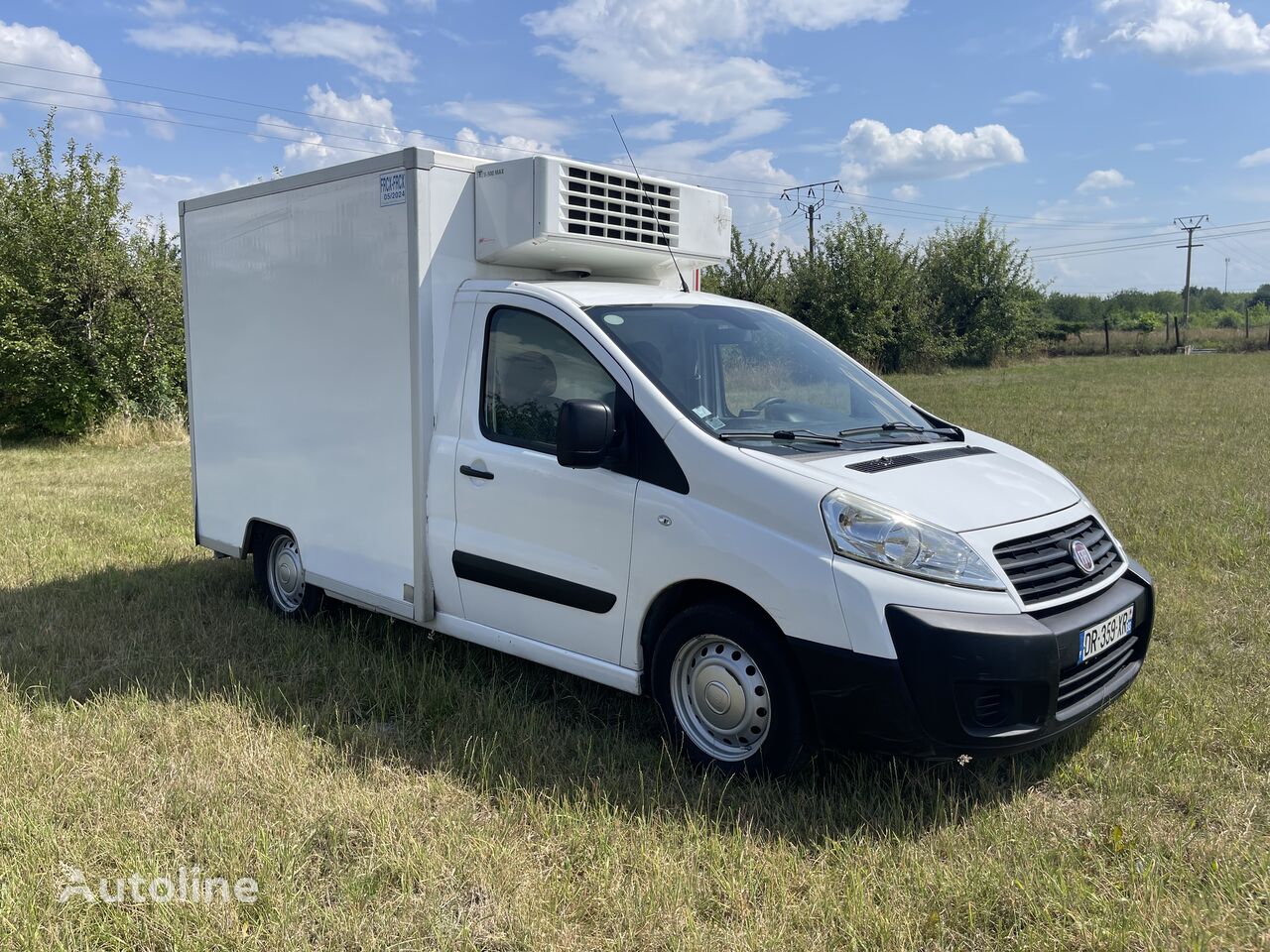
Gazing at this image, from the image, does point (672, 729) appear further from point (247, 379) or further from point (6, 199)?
point (6, 199)

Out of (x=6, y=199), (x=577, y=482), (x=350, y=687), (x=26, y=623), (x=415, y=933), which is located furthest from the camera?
(x=6, y=199)

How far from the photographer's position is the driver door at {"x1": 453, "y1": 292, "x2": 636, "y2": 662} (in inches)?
161

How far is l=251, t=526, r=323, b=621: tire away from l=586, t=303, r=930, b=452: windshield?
2.75 meters

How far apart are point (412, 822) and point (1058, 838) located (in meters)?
2.24

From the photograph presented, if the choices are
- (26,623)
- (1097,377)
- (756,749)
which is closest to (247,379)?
(26,623)

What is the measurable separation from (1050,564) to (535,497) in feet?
6.91

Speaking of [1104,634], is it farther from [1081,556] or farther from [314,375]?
[314,375]

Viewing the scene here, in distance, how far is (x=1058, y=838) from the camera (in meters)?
3.34

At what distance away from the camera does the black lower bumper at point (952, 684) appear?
327cm

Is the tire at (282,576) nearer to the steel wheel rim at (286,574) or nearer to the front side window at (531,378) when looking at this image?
the steel wheel rim at (286,574)

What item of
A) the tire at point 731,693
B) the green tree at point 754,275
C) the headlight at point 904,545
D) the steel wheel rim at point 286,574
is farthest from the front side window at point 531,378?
the green tree at point 754,275

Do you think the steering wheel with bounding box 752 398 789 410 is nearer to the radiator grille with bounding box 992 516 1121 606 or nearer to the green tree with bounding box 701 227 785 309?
the radiator grille with bounding box 992 516 1121 606

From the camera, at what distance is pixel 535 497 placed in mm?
4305

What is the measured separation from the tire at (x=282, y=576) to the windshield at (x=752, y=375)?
2755 mm
